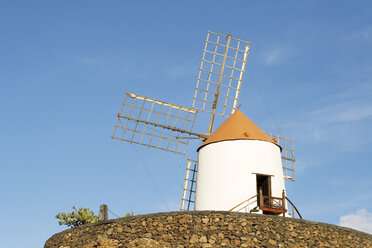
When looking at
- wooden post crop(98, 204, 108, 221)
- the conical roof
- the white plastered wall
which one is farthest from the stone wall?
the conical roof

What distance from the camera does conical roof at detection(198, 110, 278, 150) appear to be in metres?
15.8

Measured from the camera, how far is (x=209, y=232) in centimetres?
1220

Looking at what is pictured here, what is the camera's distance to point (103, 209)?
46.7ft

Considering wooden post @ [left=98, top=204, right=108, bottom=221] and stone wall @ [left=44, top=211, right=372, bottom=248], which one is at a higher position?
wooden post @ [left=98, top=204, right=108, bottom=221]

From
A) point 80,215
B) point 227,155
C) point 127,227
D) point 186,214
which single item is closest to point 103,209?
point 127,227

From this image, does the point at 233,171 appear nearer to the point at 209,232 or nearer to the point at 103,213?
the point at 209,232

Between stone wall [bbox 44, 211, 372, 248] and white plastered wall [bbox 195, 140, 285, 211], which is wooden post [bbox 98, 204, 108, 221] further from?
white plastered wall [bbox 195, 140, 285, 211]

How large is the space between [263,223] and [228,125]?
4.64 metres

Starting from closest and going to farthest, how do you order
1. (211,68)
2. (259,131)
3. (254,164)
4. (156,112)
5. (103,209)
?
(103,209) → (254,164) → (259,131) → (156,112) → (211,68)

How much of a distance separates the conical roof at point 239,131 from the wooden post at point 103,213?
3908mm

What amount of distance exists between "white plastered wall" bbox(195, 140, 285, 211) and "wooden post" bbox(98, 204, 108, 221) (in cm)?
300

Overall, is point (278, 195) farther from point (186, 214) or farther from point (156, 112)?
point (156, 112)

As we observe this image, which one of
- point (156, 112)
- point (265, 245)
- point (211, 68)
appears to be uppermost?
point (211, 68)

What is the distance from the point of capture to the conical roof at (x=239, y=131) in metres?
15.8
